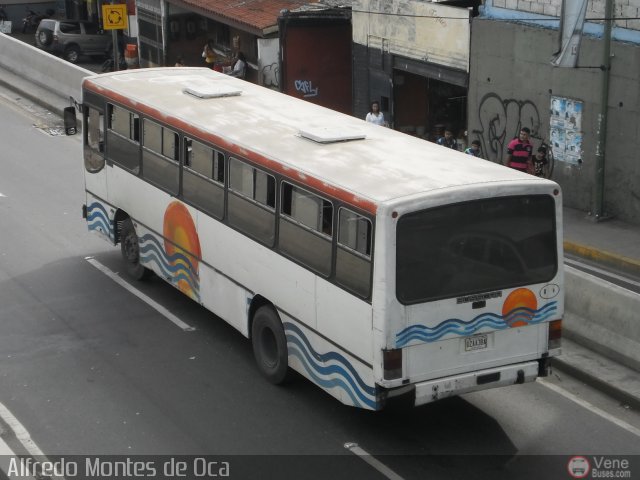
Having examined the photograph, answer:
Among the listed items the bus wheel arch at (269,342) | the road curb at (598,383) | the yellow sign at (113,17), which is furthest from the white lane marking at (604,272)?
the yellow sign at (113,17)

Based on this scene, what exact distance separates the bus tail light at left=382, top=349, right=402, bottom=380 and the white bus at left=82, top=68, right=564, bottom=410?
1 centimetres

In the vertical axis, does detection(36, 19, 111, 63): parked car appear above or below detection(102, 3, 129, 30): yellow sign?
below

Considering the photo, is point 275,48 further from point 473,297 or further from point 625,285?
point 473,297

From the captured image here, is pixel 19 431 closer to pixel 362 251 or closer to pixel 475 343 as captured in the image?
pixel 362 251

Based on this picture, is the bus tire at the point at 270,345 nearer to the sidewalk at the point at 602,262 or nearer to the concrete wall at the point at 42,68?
the sidewalk at the point at 602,262

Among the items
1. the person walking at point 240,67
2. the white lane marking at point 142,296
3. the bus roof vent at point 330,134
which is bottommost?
the white lane marking at point 142,296

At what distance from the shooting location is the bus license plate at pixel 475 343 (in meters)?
10.5

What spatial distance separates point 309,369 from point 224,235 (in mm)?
2158

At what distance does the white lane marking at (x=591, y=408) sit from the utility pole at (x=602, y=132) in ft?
27.2

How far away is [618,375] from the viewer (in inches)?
479

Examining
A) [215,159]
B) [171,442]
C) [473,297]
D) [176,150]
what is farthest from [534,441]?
[176,150]

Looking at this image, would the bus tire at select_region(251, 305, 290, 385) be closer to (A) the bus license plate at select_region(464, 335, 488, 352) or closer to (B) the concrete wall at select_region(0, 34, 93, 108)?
(A) the bus license plate at select_region(464, 335, 488, 352)

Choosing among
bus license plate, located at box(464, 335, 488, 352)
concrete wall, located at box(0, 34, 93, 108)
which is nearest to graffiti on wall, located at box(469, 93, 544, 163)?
concrete wall, located at box(0, 34, 93, 108)

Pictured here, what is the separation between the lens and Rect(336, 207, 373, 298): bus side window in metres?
10.2
